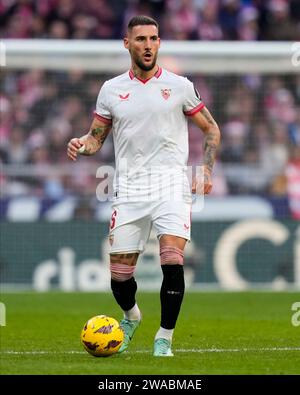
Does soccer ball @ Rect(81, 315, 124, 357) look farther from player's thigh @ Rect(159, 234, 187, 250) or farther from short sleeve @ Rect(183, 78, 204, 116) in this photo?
short sleeve @ Rect(183, 78, 204, 116)

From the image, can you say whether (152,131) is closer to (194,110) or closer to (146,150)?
(146,150)

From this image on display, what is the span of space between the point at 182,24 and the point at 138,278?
6044 millimetres

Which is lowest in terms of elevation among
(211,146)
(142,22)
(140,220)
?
(140,220)

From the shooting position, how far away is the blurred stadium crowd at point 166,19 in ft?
73.0

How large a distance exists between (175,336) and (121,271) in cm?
188

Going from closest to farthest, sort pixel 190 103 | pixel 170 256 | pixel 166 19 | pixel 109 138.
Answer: pixel 170 256 < pixel 190 103 < pixel 109 138 < pixel 166 19

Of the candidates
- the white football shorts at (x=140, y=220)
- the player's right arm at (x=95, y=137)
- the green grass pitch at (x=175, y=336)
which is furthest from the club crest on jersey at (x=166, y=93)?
the green grass pitch at (x=175, y=336)

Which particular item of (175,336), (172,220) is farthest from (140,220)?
(175,336)

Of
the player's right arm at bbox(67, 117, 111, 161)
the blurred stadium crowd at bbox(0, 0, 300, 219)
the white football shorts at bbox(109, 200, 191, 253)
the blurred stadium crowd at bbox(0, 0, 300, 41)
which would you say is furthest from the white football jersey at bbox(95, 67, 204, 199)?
the blurred stadium crowd at bbox(0, 0, 300, 41)

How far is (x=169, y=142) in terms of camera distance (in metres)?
9.27

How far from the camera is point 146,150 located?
30.5ft

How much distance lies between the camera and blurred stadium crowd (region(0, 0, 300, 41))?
73.0 ft

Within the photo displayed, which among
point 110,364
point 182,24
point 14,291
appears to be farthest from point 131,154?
point 182,24
